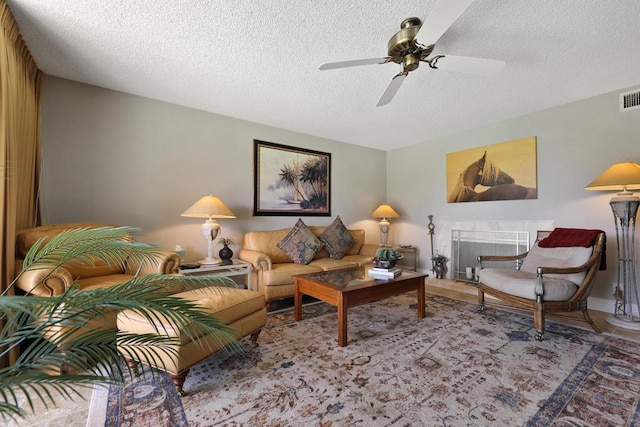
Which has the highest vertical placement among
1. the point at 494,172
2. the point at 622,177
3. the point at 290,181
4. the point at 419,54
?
the point at 419,54

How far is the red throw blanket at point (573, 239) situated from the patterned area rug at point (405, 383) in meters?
0.80

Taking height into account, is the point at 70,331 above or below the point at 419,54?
below

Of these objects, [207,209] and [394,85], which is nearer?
[394,85]

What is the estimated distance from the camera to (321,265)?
371 cm

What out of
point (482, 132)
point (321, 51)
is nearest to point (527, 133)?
point (482, 132)

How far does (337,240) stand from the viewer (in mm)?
4246

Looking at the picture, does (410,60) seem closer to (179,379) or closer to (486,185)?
(179,379)

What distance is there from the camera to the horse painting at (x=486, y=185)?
150 inches

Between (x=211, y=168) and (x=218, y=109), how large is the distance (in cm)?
75

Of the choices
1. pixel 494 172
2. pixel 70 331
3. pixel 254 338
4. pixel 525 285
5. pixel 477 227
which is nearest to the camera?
pixel 70 331

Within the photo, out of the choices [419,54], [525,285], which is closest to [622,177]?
[525,285]

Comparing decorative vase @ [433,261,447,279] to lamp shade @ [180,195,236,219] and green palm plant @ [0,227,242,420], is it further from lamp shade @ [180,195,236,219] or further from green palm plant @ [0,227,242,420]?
green palm plant @ [0,227,242,420]

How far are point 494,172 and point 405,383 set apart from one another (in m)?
3.38

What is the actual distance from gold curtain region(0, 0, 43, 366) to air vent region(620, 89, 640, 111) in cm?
513
